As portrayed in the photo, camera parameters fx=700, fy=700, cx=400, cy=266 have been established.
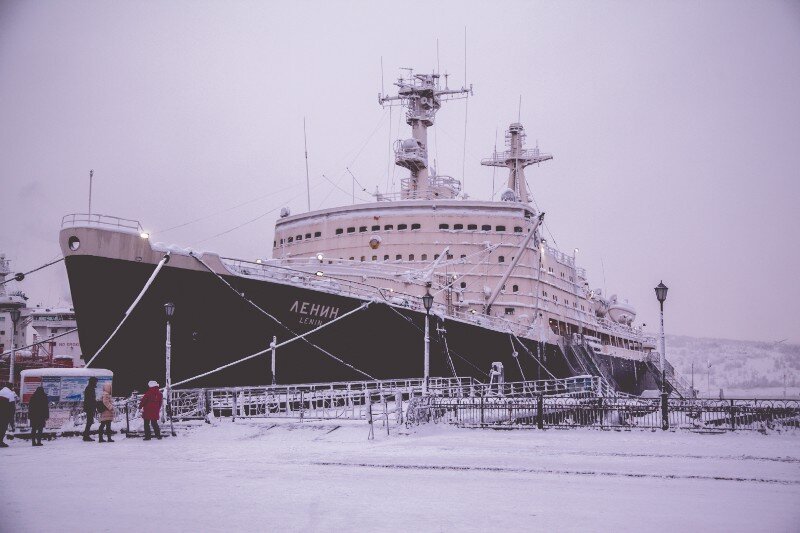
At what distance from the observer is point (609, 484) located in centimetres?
989

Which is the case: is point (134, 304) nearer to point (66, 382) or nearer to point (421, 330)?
point (66, 382)

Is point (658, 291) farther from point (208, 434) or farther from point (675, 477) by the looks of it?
point (208, 434)

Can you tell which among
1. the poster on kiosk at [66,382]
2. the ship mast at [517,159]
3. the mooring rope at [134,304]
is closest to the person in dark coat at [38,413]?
the poster on kiosk at [66,382]

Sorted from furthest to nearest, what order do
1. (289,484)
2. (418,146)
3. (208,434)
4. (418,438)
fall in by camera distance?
(418,146)
(208,434)
(418,438)
(289,484)

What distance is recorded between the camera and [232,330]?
22156 millimetres

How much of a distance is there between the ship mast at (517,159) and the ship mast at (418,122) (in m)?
8.63

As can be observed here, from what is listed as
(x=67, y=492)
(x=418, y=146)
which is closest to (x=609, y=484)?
(x=67, y=492)

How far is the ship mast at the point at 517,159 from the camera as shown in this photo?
49.8m

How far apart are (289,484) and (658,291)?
526 inches

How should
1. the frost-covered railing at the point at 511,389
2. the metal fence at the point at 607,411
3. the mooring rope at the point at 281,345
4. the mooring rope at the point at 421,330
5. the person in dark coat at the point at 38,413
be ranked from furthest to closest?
the mooring rope at the point at 421,330
the frost-covered railing at the point at 511,389
the mooring rope at the point at 281,345
the metal fence at the point at 607,411
the person in dark coat at the point at 38,413

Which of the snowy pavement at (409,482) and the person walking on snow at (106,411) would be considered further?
the person walking on snow at (106,411)

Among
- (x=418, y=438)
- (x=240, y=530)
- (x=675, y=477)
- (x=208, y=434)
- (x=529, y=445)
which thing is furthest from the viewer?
(x=208, y=434)

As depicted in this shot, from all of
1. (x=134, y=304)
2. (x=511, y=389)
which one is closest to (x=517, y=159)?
(x=511, y=389)

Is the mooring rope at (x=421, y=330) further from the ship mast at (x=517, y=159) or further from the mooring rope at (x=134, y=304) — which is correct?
the ship mast at (x=517, y=159)
